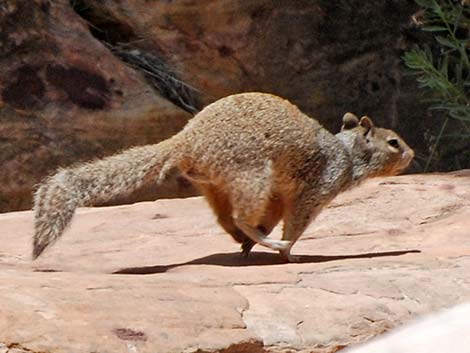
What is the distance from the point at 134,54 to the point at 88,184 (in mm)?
4135

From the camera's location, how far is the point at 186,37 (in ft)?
30.0

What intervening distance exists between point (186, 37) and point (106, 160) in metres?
4.20

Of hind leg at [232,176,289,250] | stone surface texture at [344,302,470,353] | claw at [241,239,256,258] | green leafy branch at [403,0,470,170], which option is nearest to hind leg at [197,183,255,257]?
claw at [241,239,256,258]

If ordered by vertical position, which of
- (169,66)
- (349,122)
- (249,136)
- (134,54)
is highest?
(249,136)

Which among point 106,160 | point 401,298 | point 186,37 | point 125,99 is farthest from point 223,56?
point 401,298

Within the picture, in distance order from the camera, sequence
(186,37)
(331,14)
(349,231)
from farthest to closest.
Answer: (331,14)
(186,37)
(349,231)

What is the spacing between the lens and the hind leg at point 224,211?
17.6ft

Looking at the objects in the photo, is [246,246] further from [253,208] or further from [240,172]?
[240,172]

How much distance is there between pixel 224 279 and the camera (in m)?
4.61

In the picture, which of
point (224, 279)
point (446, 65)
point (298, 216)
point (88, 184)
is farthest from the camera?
point (446, 65)

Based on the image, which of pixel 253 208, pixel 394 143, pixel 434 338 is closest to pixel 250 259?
pixel 253 208

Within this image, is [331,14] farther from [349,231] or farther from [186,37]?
[349,231]

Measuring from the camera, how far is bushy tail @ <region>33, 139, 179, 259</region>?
475cm

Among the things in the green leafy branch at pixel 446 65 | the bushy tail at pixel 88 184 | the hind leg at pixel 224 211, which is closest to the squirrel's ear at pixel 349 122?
the hind leg at pixel 224 211
